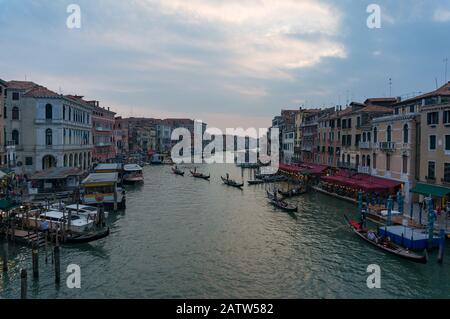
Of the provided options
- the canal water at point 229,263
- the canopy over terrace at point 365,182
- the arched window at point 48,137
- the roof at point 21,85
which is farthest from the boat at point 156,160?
the canal water at point 229,263

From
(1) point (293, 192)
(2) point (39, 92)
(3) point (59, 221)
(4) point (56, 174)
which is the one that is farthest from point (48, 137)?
(1) point (293, 192)

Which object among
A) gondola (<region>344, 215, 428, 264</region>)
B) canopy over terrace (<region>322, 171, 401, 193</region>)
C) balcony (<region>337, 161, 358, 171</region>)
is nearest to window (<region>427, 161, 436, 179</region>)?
canopy over terrace (<region>322, 171, 401, 193</region>)

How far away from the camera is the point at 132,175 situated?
52906 mm

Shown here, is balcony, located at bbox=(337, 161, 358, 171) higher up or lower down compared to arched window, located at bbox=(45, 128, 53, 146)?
lower down

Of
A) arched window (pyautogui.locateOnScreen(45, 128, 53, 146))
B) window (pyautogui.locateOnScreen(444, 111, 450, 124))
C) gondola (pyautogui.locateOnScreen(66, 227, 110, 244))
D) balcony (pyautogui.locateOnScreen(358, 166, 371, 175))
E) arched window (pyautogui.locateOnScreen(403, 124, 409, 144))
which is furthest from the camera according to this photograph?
arched window (pyautogui.locateOnScreen(45, 128, 53, 146))

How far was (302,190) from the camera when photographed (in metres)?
42.3

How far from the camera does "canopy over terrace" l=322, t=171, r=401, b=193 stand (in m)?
31.5

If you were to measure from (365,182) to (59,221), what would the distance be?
25.6 m

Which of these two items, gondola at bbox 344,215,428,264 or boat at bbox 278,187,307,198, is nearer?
gondola at bbox 344,215,428,264

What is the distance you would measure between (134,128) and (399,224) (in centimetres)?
10108

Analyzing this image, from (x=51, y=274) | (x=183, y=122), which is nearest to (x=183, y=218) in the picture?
(x=51, y=274)

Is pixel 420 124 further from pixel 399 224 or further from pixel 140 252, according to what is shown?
pixel 140 252

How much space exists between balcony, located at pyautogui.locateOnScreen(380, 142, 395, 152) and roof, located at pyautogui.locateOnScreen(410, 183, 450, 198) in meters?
5.50

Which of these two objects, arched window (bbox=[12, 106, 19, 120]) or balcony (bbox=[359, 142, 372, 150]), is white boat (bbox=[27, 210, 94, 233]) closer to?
arched window (bbox=[12, 106, 19, 120])
